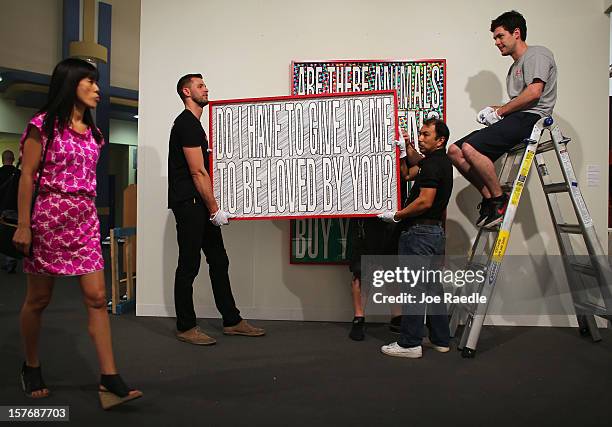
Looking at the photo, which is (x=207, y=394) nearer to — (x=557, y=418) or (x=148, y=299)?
(x=557, y=418)

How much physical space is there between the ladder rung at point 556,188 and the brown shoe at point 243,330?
2060 millimetres

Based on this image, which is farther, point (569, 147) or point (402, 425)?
point (569, 147)

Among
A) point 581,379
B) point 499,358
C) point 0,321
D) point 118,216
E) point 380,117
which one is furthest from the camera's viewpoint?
point 118,216

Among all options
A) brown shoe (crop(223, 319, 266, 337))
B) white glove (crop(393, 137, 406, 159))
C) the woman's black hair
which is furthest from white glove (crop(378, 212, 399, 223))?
the woman's black hair

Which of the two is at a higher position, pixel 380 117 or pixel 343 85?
pixel 343 85

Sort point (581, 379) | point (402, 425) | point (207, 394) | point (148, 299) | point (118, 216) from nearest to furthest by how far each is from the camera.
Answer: point (402, 425), point (207, 394), point (581, 379), point (148, 299), point (118, 216)

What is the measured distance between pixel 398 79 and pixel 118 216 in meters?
8.54

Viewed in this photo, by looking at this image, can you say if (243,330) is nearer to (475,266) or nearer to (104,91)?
(475,266)

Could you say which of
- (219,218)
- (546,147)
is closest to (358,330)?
(219,218)

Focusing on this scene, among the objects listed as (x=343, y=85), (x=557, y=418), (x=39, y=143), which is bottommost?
(x=557, y=418)

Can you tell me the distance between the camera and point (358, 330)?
3230 millimetres

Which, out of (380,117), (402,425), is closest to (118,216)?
(380,117)

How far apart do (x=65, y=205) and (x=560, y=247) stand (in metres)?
3.00

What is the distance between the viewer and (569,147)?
3562 millimetres
